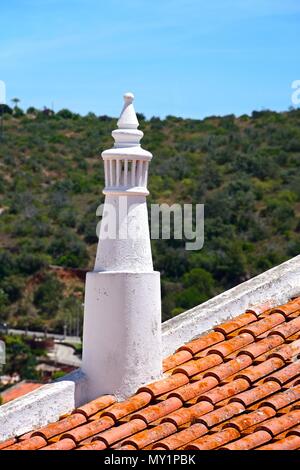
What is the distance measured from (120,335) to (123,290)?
260 millimetres

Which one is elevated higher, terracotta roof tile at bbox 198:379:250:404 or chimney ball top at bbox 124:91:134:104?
chimney ball top at bbox 124:91:134:104

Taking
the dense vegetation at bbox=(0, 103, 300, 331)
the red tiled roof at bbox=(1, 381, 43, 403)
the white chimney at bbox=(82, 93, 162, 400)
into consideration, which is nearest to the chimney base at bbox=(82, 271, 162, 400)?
the white chimney at bbox=(82, 93, 162, 400)

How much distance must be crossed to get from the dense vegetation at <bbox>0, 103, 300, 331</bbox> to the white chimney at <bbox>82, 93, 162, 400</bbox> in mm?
43797

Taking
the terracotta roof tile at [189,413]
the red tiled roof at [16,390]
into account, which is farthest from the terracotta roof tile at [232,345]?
the red tiled roof at [16,390]

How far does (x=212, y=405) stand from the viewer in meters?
7.15

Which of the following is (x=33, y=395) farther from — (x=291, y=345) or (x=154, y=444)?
(x=291, y=345)

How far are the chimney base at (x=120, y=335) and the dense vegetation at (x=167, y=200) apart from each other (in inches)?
1726

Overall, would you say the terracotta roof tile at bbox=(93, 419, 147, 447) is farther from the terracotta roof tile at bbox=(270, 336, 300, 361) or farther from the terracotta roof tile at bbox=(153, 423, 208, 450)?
the terracotta roof tile at bbox=(270, 336, 300, 361)

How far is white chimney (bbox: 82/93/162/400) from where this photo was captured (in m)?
7.59

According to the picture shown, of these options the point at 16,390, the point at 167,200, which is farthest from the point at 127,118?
the point at 167,200

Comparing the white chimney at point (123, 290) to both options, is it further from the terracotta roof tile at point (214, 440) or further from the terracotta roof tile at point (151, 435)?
the terracotta roof tile at point (214, 440)

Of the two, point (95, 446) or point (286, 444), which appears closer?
point (286, 444)

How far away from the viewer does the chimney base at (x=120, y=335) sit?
7.58 meters

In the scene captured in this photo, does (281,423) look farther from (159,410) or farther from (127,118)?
(127,118)
